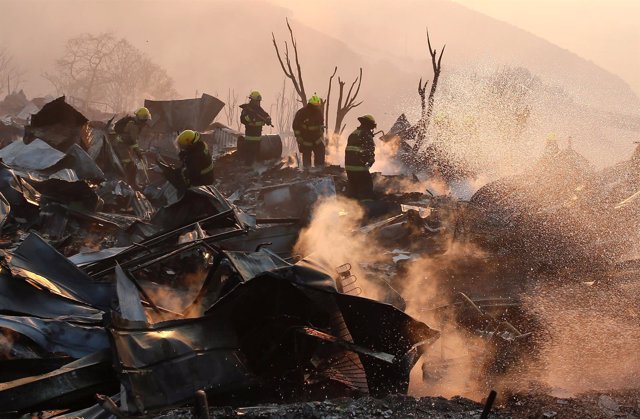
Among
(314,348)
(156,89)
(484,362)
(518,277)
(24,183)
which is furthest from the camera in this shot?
(156,89)

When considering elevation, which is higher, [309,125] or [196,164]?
[309,125]

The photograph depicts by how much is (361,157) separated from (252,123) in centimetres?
350

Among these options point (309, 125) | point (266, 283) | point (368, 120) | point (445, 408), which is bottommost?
Answer: point (445, 408)

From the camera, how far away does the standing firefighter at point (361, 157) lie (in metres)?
8.75

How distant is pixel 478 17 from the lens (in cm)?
16500

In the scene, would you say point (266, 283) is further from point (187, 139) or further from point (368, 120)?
point (368, 120)

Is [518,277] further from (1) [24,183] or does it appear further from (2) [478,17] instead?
(2) [478,17]

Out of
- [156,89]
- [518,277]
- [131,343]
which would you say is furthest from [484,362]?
[156,89]

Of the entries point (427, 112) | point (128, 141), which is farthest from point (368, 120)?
point (427, 112)

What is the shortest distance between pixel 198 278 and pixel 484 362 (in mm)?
3046

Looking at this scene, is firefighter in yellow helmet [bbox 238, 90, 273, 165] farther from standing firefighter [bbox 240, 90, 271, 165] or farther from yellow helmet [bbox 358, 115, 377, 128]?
yellow helmet [bbox 358, 115, 377, 128]

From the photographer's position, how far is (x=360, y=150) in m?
8.96

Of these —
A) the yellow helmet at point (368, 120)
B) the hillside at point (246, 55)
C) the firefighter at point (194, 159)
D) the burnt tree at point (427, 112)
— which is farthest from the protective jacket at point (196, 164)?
the hillside at point (246, 55)

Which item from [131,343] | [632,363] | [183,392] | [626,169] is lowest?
[183,392]
